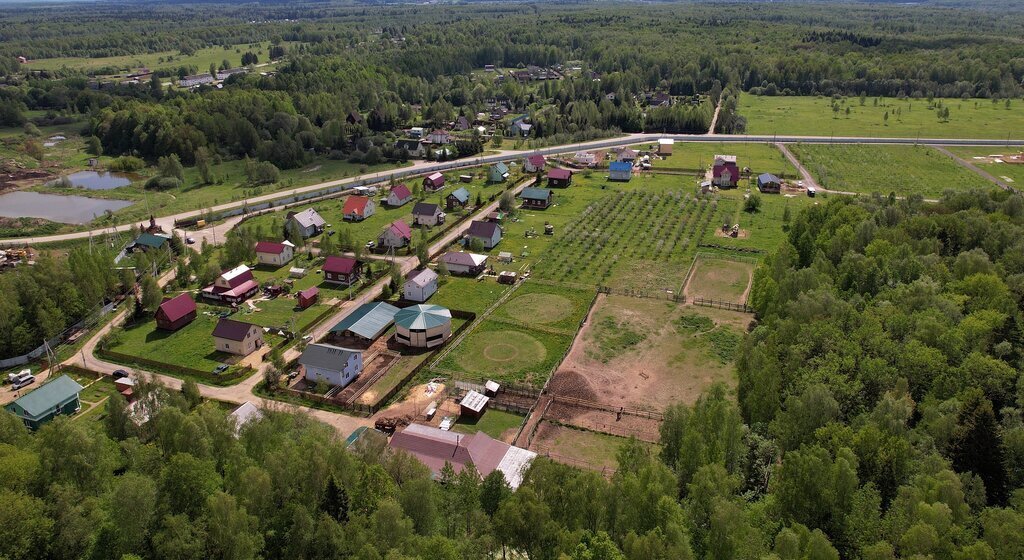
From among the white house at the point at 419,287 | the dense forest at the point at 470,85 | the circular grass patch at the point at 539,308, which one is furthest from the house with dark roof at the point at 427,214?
the dense forest at the point at 470,85

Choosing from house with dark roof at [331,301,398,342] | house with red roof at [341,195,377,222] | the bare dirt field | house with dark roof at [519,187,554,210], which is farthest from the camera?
house with dark roof at [519,187,554,210]

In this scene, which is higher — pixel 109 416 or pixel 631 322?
pixel 109 416

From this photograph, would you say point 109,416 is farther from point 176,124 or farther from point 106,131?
point 106,131

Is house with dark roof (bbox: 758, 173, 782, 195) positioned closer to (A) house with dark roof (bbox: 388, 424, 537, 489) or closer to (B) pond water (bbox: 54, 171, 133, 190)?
(A) house with dark roof (bbox: 388, 424, 537, 489)

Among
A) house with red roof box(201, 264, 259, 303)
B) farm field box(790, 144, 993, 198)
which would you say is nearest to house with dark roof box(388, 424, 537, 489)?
house with red roof box(201, 264, 259, 303)

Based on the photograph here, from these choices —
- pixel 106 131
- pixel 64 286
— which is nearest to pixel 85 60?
pixel 106 131

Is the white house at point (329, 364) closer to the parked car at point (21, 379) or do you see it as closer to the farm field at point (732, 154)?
the parked car at point (21, 379)

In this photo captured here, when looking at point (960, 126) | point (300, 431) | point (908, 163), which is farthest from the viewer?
point (960, 126)
